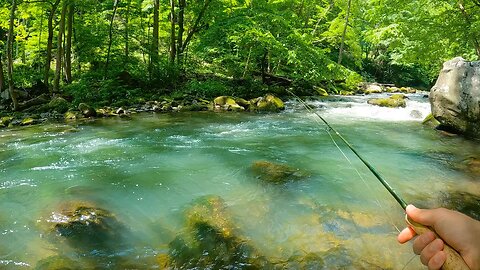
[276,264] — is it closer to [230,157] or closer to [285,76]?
[230,157]

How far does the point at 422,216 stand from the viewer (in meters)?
1.28

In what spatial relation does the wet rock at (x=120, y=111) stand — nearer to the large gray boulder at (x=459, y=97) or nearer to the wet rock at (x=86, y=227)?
the wet rock at (x=86, y=227)

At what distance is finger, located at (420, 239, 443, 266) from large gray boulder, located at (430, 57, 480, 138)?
28.2 ft

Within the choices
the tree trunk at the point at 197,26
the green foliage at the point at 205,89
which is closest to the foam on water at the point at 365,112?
the green foliage at the point at 205,89

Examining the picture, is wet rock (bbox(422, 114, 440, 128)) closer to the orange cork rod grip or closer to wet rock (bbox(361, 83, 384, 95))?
wet rock (bbox(361, 83, 384, 95))

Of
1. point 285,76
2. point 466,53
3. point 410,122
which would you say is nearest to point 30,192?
point 410,122

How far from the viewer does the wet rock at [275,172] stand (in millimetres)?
5364

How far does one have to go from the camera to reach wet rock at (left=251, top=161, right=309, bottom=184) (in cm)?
536

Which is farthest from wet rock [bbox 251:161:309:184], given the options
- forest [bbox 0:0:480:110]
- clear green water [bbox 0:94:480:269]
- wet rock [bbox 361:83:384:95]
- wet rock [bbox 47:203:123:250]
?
wet rock [bbox 361:83:384:95]

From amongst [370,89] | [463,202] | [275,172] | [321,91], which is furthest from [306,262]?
[370,89]

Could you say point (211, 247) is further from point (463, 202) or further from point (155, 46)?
point (155, 46)

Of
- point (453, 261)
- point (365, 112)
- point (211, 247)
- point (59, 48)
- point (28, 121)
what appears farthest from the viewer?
point (365, 112)

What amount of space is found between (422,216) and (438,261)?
0.51ft

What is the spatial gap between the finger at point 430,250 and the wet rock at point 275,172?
3.98m
